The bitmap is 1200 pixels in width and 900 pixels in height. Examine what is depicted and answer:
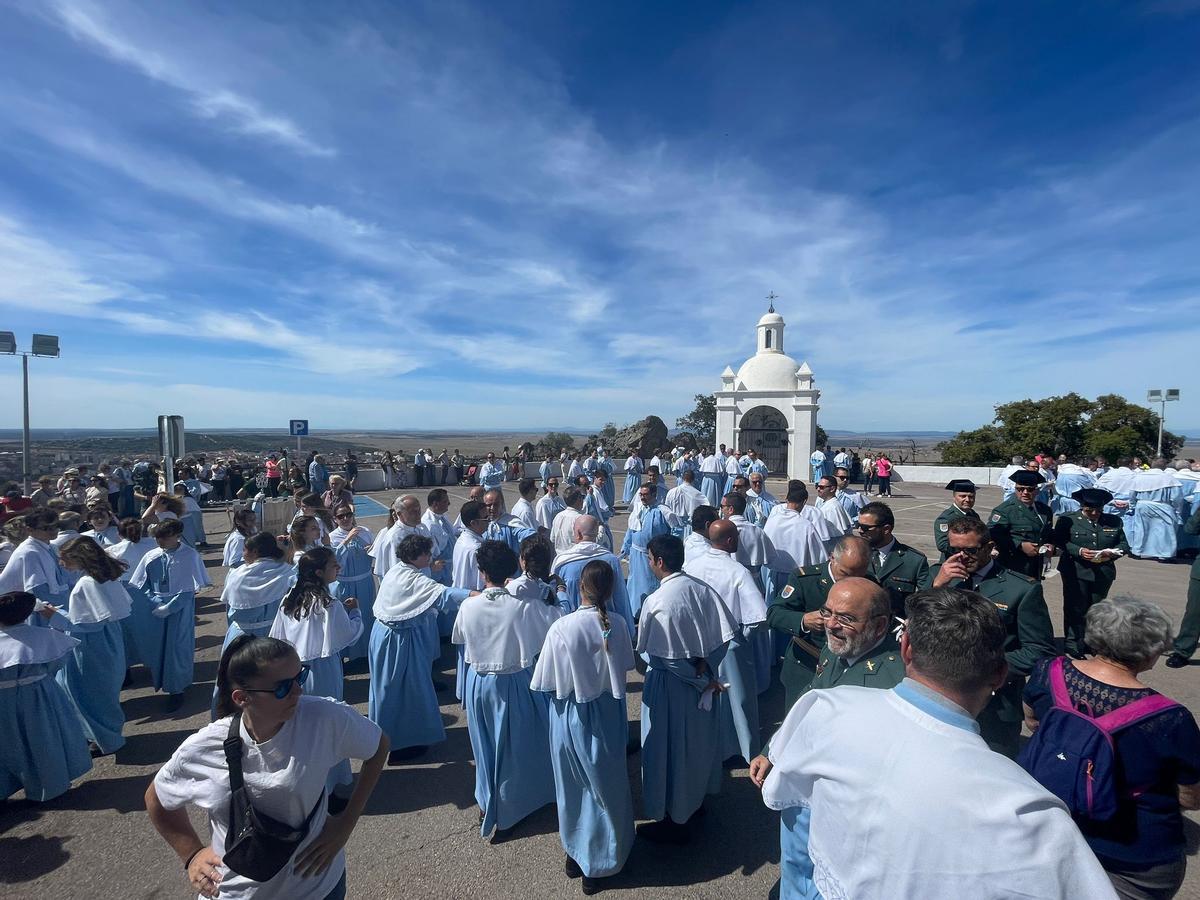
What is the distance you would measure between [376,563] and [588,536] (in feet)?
9.45

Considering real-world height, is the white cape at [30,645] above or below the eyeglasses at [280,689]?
below

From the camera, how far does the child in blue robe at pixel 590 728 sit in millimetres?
3146

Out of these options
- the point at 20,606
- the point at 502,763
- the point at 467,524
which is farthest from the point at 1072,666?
the point at 20,606

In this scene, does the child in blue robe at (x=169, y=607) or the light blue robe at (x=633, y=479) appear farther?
the light blue robe at (x=633, y=479)

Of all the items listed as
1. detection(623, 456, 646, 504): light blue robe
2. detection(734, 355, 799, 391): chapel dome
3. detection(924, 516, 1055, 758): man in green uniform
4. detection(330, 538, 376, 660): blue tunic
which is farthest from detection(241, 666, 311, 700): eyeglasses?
detection(734, 355, 799, 391): chapel dome

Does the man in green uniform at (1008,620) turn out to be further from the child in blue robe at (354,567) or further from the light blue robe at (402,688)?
the child in blue robe at (354,567)

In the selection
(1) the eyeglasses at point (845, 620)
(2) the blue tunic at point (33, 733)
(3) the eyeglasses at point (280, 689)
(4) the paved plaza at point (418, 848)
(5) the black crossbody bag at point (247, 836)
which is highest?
(1) the eyeglasses at point (845, 620)

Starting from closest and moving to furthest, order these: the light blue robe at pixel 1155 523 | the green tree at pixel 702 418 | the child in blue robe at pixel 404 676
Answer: the child in blue robe at pixel 404 676, the light blue robe at pixel 1155 523, the green tree at pixel 702 418

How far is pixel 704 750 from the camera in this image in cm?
353

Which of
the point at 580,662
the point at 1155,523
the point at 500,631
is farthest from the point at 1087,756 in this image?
the point at 1155,523

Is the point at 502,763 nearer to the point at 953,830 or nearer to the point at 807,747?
the point at 807,747

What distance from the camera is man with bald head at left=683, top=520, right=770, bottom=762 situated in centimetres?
417

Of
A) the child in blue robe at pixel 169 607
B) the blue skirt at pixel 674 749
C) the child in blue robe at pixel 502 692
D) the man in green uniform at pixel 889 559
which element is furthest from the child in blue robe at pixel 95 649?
the man in green uniform at pixel 889 559

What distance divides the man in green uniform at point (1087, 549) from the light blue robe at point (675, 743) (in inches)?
158
